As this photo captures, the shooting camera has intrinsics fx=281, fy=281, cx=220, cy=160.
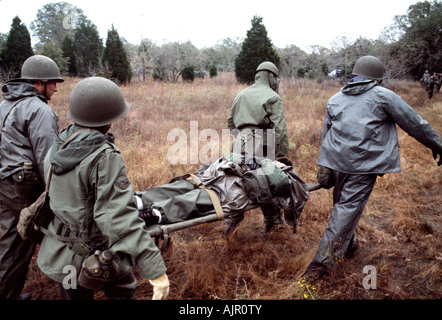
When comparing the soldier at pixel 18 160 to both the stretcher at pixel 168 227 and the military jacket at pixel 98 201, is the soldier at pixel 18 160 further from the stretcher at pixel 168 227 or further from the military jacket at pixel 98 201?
the stretcher at pixel 168 227

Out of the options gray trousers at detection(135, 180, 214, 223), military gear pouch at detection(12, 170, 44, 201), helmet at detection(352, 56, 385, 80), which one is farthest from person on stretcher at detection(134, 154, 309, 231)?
helmet at detection(352, 56, 385, 80)

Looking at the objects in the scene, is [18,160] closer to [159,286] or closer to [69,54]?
[159,286]

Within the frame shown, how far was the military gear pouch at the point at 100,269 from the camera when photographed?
4.84ft

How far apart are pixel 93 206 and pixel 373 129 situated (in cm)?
247

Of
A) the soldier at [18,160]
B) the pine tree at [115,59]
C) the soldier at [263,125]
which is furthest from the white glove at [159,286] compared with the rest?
the pine tree at [115,59]

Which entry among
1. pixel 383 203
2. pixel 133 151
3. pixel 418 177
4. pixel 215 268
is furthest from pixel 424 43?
pixel 215 268

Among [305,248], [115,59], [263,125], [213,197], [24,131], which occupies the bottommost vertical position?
[305,248]

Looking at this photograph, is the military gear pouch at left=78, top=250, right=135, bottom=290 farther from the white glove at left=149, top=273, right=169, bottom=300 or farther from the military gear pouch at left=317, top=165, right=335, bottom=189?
the military gear pouch at left=317, top=165, right=335, bottom=189

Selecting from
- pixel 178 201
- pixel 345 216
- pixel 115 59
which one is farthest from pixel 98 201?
pixel 115 59

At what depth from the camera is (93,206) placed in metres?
1.61

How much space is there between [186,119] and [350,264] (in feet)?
21.5

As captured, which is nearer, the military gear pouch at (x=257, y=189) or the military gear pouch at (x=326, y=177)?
the military gear pouch at (x=257, y=189)

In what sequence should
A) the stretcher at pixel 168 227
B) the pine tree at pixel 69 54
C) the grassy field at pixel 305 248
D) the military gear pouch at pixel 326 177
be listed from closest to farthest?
1. the stretcher at pixel 168 227
2. the grassy field at pixel 305 248
3. the military gear pouch at pixel 326 177
4. the pine tree at pixel 69 54

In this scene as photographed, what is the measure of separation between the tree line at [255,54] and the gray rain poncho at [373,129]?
13.4m
